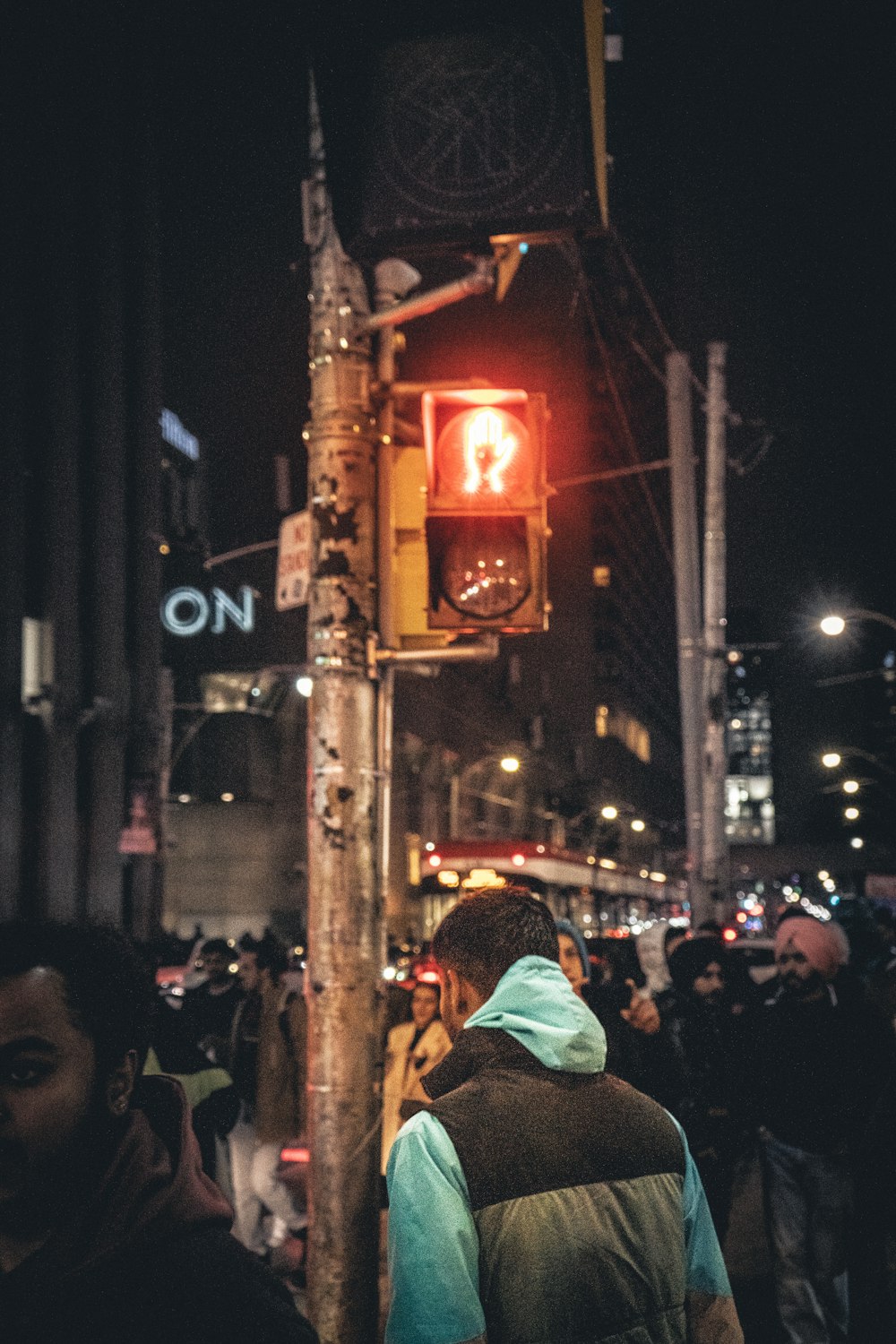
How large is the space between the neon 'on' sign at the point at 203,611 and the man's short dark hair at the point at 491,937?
128 feet

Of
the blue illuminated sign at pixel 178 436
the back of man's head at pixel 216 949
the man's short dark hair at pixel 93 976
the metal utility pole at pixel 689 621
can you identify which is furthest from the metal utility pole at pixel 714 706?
the blue illuminated sign at pixel 178 436

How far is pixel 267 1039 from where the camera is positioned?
368 inches

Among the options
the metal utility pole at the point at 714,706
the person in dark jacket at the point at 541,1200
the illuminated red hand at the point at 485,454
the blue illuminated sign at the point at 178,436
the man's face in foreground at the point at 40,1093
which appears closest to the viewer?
the man's face in foreground at the point at 40,1093

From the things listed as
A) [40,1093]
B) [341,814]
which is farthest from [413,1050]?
[40,1093]

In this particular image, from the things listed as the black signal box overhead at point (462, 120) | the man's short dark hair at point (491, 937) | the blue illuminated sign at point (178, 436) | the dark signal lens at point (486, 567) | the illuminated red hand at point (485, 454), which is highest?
the blue illuminated sign at point (178, 436)

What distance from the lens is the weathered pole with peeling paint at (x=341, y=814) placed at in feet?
18.4

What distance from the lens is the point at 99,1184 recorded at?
2043mm

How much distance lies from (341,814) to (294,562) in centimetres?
165

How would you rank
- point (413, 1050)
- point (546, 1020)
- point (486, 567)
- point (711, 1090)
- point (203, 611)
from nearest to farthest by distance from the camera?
point (546, 1020) → point (486, 567) → point (711, 1090) → point (413, 1050) → point (203, 611)

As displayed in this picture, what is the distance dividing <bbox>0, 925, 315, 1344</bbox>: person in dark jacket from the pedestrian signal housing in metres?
3.47

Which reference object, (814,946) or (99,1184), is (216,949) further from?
(99,1184)

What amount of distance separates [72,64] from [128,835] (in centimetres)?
2434

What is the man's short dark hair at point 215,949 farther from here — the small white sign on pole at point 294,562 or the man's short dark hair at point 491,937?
the man's short dark hair at point 491,937

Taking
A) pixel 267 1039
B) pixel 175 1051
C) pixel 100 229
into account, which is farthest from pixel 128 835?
pixel 100 229
